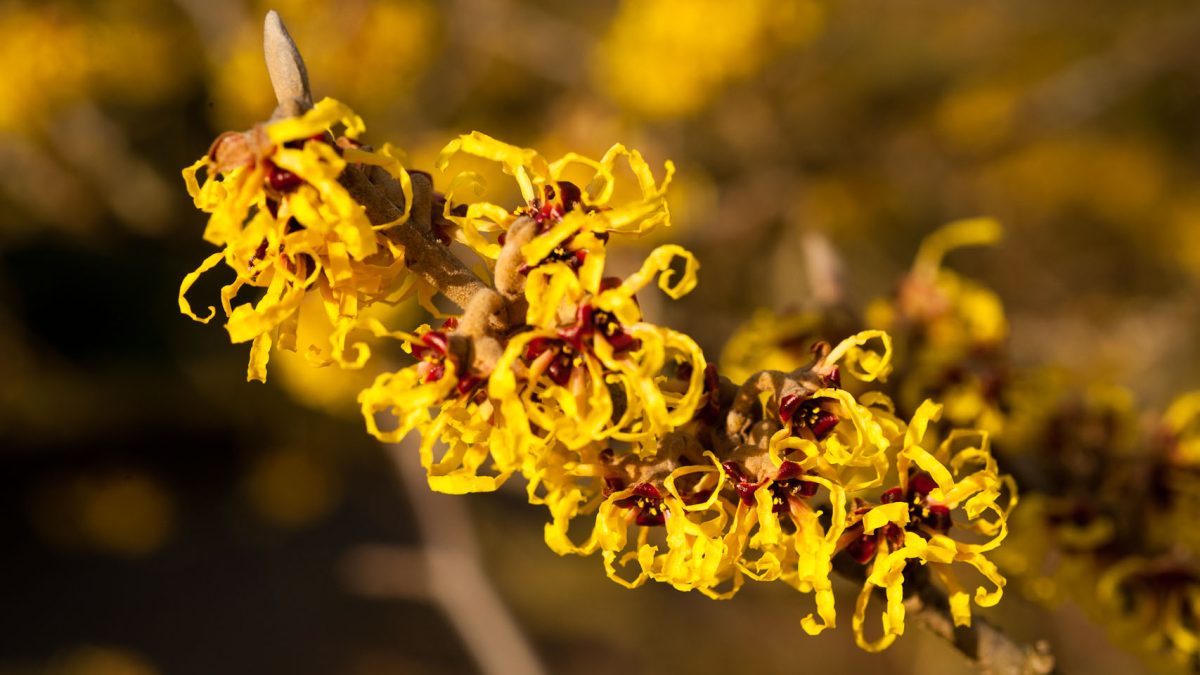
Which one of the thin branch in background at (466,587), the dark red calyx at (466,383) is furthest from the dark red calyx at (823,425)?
the thin branch in background at (466,587)

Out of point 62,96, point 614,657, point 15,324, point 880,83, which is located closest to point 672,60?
point 880,83

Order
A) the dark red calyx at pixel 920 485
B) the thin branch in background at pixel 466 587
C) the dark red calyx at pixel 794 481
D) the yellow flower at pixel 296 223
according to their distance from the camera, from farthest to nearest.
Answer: the thin branch in background at pixel 466 587 < the dark red calyx at pixel 920 485 < the dark red calyx at pixel 794 481 < the yellow flower at pixel 296 223

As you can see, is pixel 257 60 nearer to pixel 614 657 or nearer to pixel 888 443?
pixel 888 443

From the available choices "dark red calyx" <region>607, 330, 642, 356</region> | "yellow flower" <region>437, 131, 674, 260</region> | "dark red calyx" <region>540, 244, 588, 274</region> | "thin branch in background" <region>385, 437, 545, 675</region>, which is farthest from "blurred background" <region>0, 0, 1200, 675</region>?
"dark red calyx" <region>607, 330, 642, 356</region>

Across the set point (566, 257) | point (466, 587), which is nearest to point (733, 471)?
point (566, 257)

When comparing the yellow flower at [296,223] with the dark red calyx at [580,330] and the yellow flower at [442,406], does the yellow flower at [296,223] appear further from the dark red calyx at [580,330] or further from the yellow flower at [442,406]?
the dark red calyx at [580,330]
